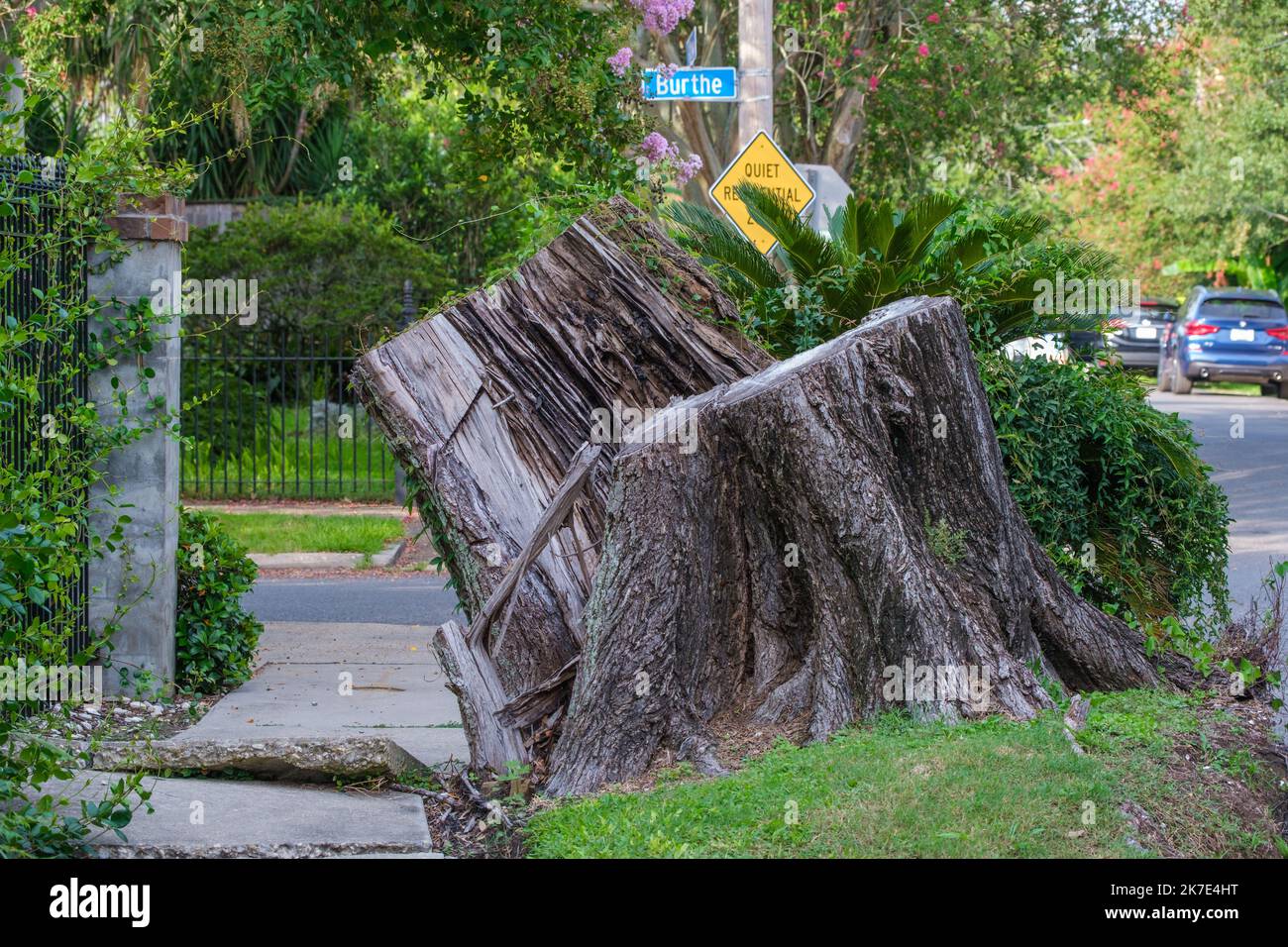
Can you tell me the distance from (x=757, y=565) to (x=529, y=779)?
1149mm

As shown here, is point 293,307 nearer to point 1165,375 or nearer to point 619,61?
point 619,61

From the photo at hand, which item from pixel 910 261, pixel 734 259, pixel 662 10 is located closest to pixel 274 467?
pixel 662 10

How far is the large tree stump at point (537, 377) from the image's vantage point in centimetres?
607

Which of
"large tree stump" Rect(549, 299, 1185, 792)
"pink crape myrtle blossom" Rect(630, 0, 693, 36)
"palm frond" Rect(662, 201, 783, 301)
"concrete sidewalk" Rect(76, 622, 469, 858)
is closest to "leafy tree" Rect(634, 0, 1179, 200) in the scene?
"pink crape myrtle blossom" Rect(630, 0, 693, 36)

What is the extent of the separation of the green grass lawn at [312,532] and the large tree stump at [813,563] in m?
7.43

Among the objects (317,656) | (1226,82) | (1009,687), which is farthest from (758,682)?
(1226,82)

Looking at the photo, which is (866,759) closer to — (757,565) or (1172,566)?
(757,565)

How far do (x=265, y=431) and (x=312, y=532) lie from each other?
391cm

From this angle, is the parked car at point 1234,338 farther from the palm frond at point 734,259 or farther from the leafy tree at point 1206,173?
the palm frond at point 734,259

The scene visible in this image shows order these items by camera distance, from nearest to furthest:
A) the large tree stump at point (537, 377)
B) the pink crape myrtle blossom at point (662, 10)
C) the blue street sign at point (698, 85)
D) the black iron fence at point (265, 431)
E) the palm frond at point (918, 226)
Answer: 1. the large tree stump at point (537, 377)
2. the palm frond at point (918, 226)
3. the blue street sign at point (698, 85)
4. the pink crape myrtle blossom at point (662, 10)
5. the black iron fence at point (265, 431)

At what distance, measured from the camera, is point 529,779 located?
5.45 m

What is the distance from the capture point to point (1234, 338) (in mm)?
27875

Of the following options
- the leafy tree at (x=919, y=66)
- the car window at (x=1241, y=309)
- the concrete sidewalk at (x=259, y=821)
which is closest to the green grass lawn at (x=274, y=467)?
the leafy tree at (x=919, y=66)

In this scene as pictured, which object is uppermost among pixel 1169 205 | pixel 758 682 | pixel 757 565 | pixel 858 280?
pixel 1169 205
